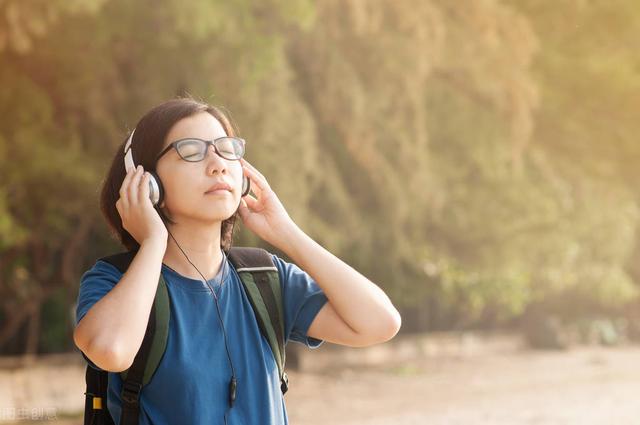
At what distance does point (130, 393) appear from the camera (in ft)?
6.35

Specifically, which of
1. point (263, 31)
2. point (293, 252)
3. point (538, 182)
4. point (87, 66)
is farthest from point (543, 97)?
point (293, 252)

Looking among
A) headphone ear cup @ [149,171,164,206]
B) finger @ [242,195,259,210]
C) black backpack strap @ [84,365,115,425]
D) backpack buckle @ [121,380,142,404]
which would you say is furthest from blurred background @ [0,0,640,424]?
backpack buckle @ [121,380,142,404]

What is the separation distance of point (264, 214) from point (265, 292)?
10.0 inches

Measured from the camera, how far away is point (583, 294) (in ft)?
75.0

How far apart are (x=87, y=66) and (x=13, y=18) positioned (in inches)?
87.5

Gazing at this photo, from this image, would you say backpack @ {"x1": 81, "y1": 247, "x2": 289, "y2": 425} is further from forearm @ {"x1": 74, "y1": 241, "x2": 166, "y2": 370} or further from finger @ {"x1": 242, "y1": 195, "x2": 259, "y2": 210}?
finger @ {"x1": 242, "y1": 195, "x2": 259, "y2": 210}

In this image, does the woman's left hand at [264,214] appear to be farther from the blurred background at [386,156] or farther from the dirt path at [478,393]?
the dirt path at [478,393]

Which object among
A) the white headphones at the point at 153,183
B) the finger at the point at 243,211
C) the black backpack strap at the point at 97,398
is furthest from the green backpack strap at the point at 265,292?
the black backpack strap at the point at 97,398

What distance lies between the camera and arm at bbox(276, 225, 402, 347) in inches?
A: 88.3

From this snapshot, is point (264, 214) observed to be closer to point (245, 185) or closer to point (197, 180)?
point (245, 185)

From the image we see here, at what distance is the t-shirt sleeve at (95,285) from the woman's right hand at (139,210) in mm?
93

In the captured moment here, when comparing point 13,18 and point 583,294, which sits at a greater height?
point 13,18

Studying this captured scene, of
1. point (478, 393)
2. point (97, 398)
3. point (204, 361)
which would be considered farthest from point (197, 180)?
point (478, 393)

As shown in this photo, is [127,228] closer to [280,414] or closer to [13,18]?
[280,414]
